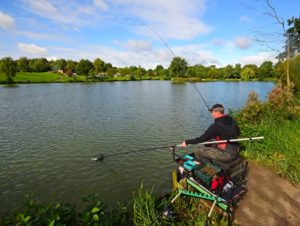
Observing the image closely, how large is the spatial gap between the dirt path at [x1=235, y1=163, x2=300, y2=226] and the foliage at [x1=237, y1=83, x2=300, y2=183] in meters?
0.55

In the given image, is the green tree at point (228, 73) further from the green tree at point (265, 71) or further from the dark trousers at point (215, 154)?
the dark trousers at point (215, 154)

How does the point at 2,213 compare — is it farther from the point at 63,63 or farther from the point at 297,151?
the point at 63,63

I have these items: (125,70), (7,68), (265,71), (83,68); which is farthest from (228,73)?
(7,68)

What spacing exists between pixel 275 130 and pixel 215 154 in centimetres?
489

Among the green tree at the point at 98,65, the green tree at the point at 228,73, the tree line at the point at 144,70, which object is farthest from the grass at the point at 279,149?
the green tree at the point at 228,73

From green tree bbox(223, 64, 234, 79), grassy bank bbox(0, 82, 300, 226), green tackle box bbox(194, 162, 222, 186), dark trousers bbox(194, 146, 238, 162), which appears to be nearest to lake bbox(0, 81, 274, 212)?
grassy bank bbox(0, 82, 300, 226)

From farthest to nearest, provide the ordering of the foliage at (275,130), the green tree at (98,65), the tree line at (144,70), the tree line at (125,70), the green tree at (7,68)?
the green tree at (98,65) < the tree line at (144,70) < the tree line at (125,70) < the green tree at (7,68) < the foliage at (275,130)

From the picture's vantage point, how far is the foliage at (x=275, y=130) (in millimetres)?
6844

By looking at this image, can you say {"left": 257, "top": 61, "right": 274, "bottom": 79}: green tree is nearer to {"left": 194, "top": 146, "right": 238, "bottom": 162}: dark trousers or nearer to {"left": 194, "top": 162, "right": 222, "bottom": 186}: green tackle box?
{"left": 194, "top": 146, "right": 238, "bottom": 162}: dark trousers

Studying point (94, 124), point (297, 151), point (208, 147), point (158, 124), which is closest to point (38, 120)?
point (94, 124)

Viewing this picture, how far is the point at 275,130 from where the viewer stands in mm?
8977

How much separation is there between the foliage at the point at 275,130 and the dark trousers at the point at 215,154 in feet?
7.81

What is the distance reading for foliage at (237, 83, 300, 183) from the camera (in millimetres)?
6844

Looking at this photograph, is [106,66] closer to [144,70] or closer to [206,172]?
[144,70]
